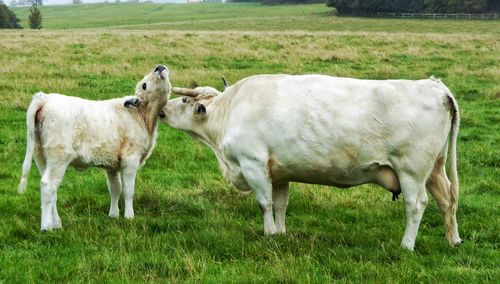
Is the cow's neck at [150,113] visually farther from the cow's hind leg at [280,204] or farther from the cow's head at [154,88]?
the cow's hind leg at [280,204]

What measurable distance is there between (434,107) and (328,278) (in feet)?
6.93

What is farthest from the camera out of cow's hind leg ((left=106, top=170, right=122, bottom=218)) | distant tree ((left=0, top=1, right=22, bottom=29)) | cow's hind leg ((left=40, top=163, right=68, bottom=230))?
distant tree ((left=0, top=1, right=22, bottom=29))

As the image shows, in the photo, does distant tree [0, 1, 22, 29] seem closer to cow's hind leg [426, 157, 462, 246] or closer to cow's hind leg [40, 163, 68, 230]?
cow's hind leg [40, 163, 68, 230]

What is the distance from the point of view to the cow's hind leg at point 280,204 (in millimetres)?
7164

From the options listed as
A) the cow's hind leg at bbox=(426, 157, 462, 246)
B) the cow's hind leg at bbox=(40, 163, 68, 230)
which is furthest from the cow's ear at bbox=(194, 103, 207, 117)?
the cow's hind leg at bbox=(426, 157, 462, 246)

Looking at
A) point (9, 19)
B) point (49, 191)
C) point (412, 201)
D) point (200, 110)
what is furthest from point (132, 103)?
point (9, 19)

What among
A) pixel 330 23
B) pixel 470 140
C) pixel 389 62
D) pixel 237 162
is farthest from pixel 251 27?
pixel 237 162

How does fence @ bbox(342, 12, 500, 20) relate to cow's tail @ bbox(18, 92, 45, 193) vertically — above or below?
below

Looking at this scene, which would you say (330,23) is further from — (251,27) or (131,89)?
(131,89)

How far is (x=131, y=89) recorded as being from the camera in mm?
17406

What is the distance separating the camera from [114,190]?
7.88 m

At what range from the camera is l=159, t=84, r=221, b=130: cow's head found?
7918 millimetres

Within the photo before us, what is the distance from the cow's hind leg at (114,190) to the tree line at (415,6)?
80.0 meters

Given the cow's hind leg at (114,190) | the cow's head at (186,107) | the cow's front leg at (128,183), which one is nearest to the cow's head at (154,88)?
the cow's head at (186,107)
